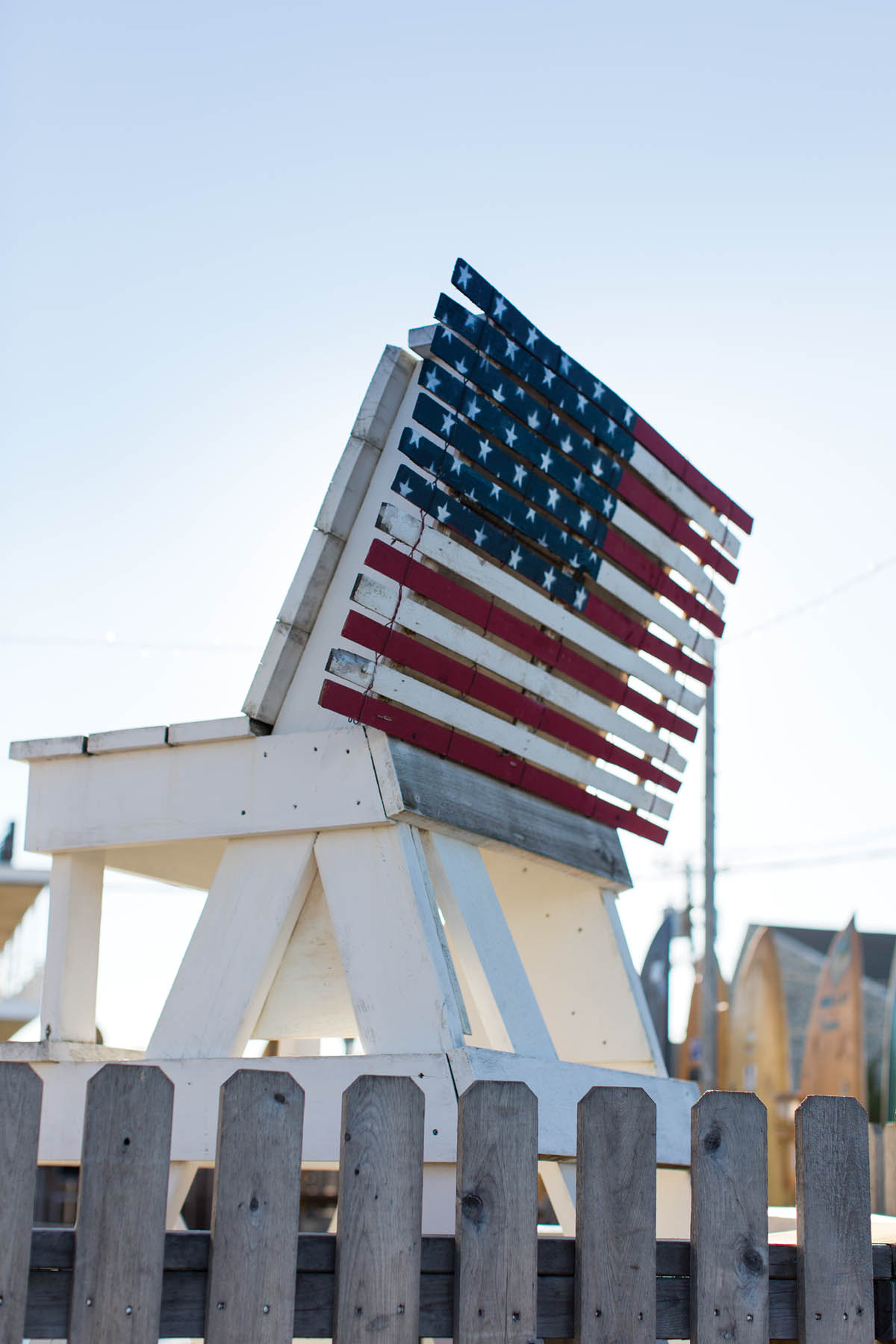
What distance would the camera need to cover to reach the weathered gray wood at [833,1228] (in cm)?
270

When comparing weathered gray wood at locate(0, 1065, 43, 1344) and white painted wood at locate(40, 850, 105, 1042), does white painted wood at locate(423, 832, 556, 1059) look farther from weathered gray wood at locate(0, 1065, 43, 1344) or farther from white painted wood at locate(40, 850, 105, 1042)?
weathered gray wood at locate(0, 1065, 43, 1344)

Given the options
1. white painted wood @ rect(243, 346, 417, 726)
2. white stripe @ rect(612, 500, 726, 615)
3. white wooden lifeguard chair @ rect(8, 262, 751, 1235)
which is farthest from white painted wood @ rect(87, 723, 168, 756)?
white stripe @ rect(612, 500, 726, 615)

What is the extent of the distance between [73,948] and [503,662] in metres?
1.81

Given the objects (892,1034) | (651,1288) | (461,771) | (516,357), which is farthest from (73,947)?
(892,1034)

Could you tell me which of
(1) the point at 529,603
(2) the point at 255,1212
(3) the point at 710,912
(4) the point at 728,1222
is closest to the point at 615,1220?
(4) the point at 728,1222

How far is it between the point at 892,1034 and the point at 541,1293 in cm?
1148

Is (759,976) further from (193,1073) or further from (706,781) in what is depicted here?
(193,1073)

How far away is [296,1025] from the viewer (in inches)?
183

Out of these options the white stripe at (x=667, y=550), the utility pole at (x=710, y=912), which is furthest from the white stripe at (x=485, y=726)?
the utility pole at (x=710, y=912)

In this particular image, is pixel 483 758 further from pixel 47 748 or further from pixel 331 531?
pixel 47 748

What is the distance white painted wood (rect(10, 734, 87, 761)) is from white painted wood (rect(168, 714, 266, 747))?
375mm

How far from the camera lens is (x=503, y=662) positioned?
4.86m

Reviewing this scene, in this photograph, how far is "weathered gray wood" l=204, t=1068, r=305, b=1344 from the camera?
2.31m

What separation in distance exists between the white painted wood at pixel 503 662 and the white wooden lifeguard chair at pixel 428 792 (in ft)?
0.04
